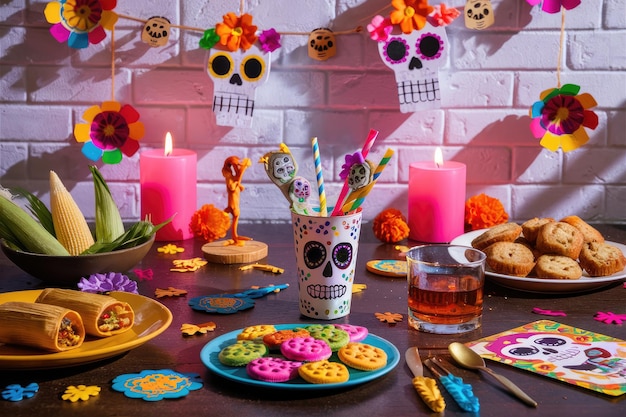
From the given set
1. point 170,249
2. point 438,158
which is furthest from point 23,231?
point 438,158

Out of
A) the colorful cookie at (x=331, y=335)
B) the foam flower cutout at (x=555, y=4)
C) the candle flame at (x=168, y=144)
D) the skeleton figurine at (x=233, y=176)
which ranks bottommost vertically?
the colorful cookie at (x=331, y=335)

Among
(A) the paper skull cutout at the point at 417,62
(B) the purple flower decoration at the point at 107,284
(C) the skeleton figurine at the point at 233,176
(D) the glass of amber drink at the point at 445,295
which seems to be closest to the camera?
(D) the glass of amber drink at the point at 445,295

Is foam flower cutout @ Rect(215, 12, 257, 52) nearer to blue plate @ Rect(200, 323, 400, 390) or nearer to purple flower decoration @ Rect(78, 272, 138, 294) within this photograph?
purple flower decoration @ Rect(78, 272, 138, 294)

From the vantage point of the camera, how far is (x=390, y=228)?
5.17 ft

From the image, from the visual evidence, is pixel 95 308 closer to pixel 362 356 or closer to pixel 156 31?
pixel 362 356

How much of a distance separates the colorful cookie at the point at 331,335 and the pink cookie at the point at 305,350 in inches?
0.7

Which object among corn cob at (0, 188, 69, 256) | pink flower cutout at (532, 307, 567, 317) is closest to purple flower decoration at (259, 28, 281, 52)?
corn cob at (0, 188, 69, 256)

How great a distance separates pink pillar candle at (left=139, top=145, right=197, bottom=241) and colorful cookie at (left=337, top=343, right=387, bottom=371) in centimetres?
70

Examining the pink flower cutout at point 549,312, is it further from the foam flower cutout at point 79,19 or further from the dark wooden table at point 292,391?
the foam flower cutout at point 79,19

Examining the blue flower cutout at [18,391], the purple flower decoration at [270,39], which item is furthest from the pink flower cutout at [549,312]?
the purple flower decoration at [270,39]

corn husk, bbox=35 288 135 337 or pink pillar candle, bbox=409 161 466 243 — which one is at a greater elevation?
pink pillar candle, bbox=409 161 466 243

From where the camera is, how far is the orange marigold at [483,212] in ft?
5.41

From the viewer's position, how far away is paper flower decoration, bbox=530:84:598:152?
1.71 m

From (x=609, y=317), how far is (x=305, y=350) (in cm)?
47
